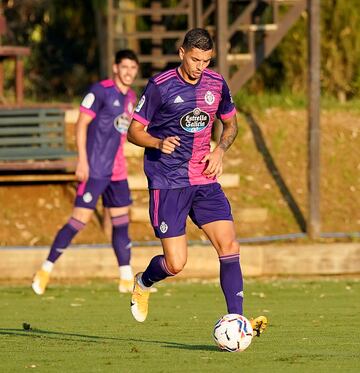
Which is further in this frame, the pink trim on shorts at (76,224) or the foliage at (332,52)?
the foliage at (332,52)

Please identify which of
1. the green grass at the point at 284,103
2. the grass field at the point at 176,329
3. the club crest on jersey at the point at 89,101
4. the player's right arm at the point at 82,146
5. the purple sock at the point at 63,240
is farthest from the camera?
the green grass at the point at 284,103

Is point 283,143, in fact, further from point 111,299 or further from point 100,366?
point 100,366

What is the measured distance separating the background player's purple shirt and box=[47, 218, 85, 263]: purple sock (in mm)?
4442

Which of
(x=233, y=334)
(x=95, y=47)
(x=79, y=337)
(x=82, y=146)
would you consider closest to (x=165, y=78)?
(x=233, y=334)

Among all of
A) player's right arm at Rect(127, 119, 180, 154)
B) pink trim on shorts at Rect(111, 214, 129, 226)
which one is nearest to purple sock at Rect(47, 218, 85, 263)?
pink trim on shorts at Rect(111, 214, 129, 226)

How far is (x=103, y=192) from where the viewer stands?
14.3 meters

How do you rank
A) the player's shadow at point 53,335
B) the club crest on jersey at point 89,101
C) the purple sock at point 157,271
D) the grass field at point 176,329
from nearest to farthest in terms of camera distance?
the grass field at point 176,329 → the purple sock at point 157,271 → the player's shadow at point 53,335 → the club crest on jersey at point 89,101

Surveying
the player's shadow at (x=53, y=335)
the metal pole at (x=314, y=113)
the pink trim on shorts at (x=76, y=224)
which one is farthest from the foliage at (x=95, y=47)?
the player's shadow at (x=53, y=335)

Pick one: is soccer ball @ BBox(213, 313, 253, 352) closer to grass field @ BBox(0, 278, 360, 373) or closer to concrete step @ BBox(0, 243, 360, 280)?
Answer: grass field @ BBox(0, 278, 360, 373)

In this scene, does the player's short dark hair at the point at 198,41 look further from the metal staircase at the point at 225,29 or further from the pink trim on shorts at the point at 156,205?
the metal staircase at the point at 225,29

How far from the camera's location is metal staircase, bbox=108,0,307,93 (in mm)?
18562

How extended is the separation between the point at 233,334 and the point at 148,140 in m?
1.43

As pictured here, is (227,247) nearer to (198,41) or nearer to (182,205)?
(182,205)

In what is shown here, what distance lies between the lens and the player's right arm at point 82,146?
13.7m
